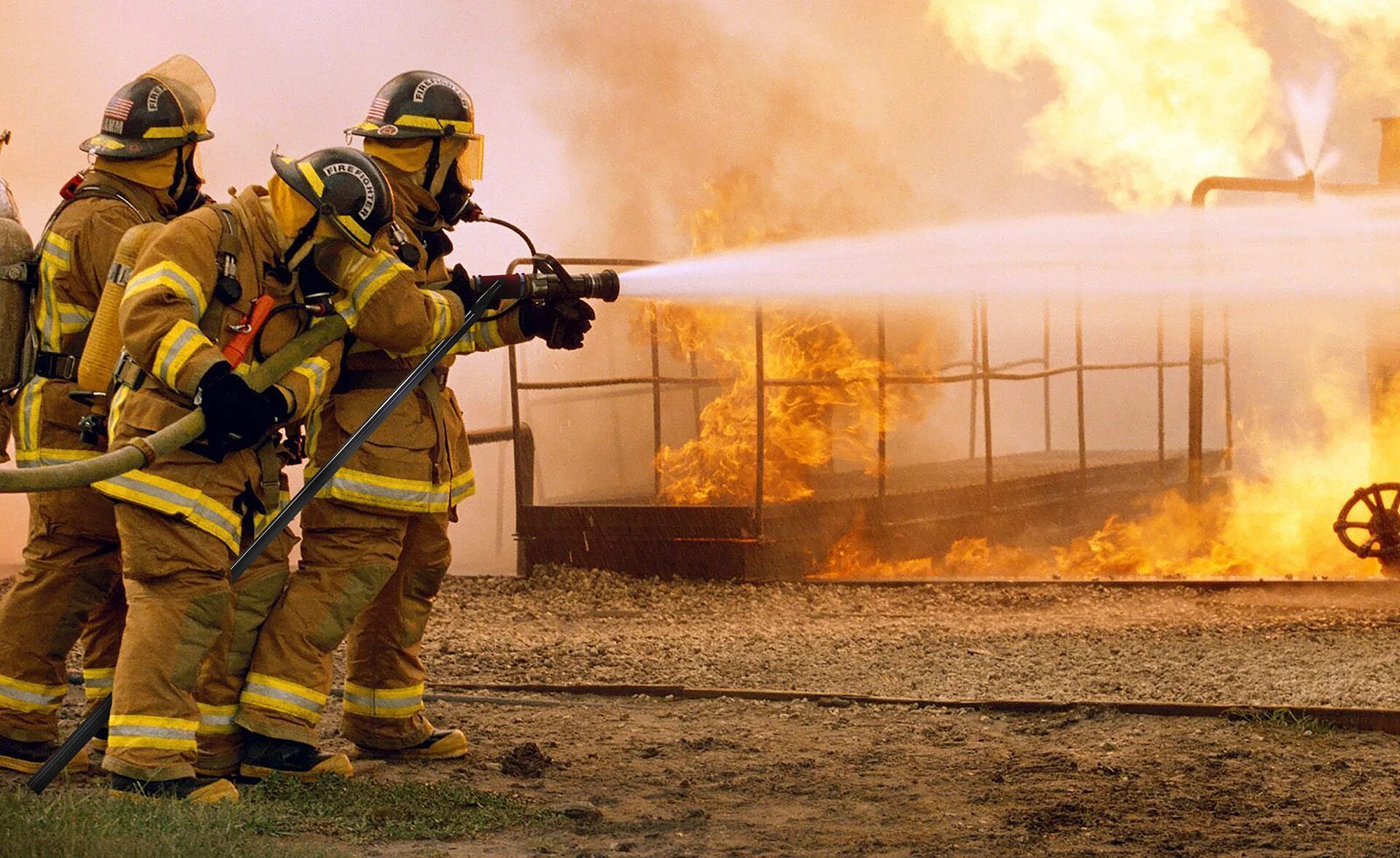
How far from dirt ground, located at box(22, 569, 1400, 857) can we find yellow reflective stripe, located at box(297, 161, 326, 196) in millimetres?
1776

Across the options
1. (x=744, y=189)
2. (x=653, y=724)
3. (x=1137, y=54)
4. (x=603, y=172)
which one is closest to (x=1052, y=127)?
(x=1137, y=54)

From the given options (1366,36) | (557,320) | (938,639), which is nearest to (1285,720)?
(938,639)

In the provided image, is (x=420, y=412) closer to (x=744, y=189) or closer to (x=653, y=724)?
(x=653, y=724)

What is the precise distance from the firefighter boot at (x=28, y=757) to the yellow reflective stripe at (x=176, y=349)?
1.33 metres

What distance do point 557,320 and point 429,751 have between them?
1.45 metres

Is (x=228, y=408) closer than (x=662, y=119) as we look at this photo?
Yes

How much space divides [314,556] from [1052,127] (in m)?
14.0

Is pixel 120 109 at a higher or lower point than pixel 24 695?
higher

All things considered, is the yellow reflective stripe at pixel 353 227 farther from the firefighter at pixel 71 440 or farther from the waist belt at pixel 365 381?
the firefighter at pixel 71 440

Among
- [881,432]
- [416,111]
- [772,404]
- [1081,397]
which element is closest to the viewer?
[416,111]

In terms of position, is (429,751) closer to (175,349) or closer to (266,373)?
(266,373)

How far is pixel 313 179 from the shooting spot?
4496mm

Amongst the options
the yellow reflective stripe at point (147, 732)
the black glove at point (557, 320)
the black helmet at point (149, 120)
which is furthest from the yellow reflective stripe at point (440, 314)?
the yellow reflective stripe at point (147, 732)

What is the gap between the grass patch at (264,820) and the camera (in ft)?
11.6
